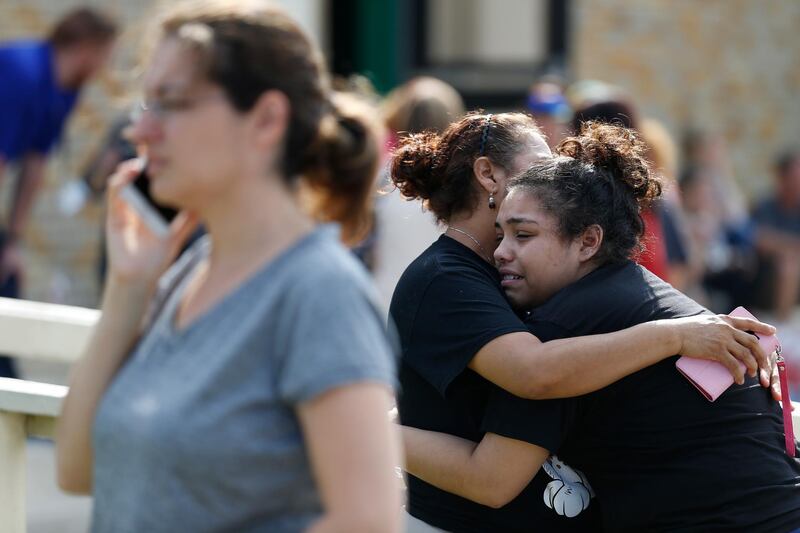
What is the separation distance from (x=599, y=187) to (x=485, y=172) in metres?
0.27

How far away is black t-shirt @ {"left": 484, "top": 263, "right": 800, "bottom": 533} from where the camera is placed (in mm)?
2453

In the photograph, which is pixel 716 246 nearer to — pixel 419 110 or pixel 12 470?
pixel 419 110

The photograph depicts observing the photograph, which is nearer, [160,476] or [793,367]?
[160,476]

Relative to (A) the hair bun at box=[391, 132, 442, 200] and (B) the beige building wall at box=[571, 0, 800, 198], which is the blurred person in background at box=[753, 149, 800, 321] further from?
(A) the hair bun at box=[391, 132, 442, 200]

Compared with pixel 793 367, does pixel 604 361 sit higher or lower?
higher

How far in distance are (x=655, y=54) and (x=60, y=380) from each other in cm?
581

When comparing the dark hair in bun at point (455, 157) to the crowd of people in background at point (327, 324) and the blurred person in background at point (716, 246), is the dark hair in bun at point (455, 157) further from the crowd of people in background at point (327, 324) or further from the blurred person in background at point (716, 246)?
the blurred person in background at point (716, 246)

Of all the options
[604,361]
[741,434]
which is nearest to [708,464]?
[741,434]

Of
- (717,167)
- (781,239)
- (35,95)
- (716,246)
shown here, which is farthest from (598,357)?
(717,167)

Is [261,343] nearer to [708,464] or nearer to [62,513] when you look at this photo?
[708,464]

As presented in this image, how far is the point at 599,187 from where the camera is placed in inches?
104

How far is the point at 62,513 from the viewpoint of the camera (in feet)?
16.9

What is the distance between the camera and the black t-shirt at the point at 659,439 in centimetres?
245

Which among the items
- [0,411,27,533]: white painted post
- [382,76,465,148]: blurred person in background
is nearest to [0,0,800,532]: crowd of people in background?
[0,411,27,533]: white painted post
